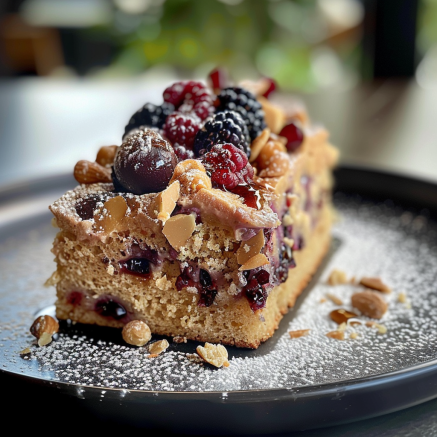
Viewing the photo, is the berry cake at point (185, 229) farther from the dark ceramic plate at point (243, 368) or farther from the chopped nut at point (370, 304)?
the chopped nut at point (370, 304)

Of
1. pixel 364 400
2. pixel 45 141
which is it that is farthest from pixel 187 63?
pixel 364 400

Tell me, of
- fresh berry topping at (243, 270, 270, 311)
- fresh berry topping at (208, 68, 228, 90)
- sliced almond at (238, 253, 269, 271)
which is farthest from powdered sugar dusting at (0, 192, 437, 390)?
fresh berry topping at (208, 68, 228, 90)

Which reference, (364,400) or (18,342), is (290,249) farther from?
(18,342)

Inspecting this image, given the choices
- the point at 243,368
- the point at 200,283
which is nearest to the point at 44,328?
the point at 200,283

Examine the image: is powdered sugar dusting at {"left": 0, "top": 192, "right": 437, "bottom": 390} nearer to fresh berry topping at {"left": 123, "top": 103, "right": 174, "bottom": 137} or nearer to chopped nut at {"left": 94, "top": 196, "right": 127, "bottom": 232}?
chopped nut at {"left": 94, "top": 196, "right": 127, "bottom": 232}

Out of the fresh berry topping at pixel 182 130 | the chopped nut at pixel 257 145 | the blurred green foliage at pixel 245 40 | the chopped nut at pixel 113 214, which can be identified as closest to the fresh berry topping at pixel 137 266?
the chopped nut at pixel 113 214

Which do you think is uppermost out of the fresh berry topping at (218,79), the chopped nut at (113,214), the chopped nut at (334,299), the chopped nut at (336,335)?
the fresh berry topping at (218,79)

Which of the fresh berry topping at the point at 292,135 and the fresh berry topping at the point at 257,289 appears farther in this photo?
the fresh berry topping at the point at 292,135
